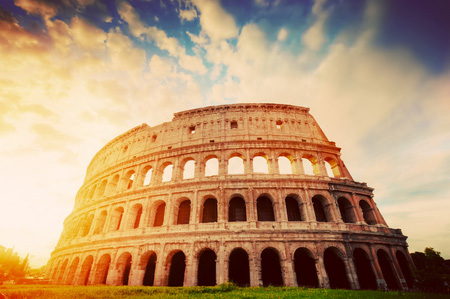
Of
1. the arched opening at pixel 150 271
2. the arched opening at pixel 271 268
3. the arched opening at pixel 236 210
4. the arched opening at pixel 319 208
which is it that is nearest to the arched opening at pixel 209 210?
the arched opening at pixel 236 210

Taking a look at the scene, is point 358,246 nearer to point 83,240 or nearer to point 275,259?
point 275,259

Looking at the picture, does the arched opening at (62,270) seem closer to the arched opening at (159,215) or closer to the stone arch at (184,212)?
the arched opening at (159,215)

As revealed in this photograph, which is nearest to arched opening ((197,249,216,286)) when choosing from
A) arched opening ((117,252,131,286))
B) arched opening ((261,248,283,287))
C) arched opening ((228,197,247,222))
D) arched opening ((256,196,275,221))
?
arched opening ((228,197,247,222))

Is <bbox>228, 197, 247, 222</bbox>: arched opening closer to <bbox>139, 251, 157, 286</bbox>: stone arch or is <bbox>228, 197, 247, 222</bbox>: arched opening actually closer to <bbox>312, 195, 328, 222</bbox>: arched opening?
<bbox>312, 195, 328, 222</bbox>: arched opening

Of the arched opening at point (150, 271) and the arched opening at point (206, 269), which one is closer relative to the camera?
the arched opening at point (206, 269)

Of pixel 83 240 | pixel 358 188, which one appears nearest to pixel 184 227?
pixel 83 240

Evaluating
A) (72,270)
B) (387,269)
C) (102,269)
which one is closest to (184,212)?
(102,269)

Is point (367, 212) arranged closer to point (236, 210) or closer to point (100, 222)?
point (236, 210)
